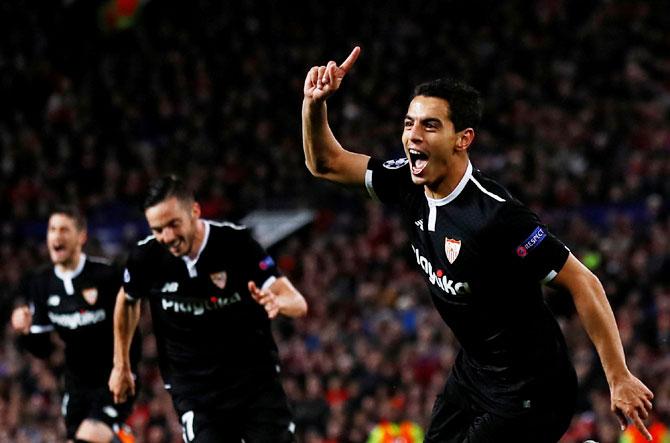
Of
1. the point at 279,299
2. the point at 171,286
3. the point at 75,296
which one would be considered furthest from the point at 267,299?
the point at 75,296

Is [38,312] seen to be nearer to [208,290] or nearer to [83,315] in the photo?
[83,315]

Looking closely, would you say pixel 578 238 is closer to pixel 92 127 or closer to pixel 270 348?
pixel 270 348

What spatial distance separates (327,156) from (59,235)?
292 cm

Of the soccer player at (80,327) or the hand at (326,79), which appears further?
the soccer player at (80,327)

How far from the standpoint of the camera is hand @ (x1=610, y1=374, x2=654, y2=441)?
4422mm

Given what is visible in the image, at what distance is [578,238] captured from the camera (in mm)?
13398

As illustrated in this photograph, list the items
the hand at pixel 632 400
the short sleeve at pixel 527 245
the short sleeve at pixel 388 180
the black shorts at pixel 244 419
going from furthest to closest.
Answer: the black shorts at pixel 244 419
the short sleeve at pixel 388 180
the short sleeve at pixel 527 245
the hand at pixel 632 400

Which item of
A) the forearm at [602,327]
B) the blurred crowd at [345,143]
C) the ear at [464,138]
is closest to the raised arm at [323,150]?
the ear at [464,138]

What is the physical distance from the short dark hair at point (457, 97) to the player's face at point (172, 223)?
1.68 m

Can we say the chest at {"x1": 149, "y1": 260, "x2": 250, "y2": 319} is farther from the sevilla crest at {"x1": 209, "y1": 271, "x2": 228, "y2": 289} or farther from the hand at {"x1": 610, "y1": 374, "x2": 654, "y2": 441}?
the hand at {"x1": 610, "y1": 374, "x2": 654, "y2": 441}

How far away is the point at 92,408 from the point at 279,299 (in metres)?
2.64

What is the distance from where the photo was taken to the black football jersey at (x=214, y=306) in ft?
20.0

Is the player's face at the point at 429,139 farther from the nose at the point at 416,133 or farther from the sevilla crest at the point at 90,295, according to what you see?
the sevilla crest at the point at 90,295

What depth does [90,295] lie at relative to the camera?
296 inches
